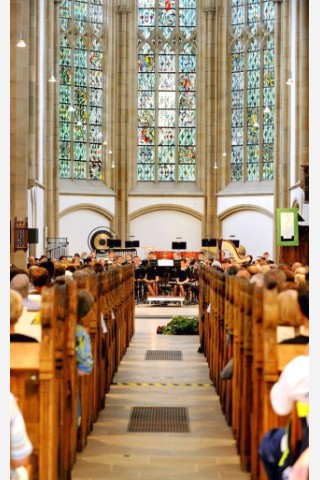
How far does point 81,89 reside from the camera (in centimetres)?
3306

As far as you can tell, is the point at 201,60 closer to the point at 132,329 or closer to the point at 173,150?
the point at 173,150

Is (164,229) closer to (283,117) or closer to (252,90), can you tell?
(252,90)

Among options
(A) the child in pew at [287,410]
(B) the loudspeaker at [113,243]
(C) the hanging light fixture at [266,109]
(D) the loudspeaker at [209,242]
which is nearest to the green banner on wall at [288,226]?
(D) the loudspeaker at [209,242]

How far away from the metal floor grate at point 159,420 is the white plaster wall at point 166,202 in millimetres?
25075

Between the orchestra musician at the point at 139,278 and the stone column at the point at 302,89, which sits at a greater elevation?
the stone column at the point at 302,89

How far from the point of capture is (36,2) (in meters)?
26.8

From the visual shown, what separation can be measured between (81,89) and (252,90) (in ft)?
22.0

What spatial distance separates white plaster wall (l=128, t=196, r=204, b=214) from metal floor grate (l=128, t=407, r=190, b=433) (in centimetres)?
2508

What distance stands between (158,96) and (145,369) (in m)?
24.2

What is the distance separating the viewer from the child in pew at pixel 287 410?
3.83 m

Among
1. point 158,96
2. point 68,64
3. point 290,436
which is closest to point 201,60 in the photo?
point 158,96

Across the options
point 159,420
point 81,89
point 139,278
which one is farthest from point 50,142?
point 159,420

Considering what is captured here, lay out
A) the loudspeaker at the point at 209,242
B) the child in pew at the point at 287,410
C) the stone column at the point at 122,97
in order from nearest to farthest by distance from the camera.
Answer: the child in pew at the point at 287,410 < the loudspeaker at the point at 209,242 < the stone column at the point at 122,97

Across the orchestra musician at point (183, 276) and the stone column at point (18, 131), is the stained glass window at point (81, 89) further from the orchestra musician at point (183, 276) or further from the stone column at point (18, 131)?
the stone column at point (18, 131)
